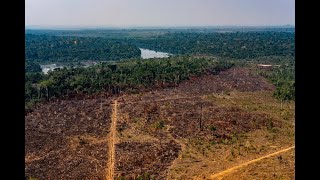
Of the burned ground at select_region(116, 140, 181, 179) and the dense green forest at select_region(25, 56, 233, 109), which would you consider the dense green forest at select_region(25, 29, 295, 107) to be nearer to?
the dense green forest at select_region(25, 56, 233, 109)

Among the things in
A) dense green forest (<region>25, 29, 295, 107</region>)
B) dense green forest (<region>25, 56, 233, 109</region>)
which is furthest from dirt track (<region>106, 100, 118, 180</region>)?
dense green forest (<region>25, 29, 295, 107</region>)

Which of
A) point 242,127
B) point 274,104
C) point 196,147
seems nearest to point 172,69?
point 274,104

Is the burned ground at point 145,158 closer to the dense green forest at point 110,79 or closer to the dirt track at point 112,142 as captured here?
the dirt track at point 112,142

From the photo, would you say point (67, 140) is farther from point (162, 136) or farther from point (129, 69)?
point (129, 69)

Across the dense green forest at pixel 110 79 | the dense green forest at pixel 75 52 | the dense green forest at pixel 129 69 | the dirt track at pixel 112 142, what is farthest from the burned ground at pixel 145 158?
the dense green forest at pixel 75 52

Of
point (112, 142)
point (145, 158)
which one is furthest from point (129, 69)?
point (145, 158)
